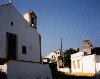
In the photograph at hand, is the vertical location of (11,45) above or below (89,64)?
above

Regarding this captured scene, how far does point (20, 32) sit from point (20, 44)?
1.24 m

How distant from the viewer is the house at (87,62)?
31.8 metres

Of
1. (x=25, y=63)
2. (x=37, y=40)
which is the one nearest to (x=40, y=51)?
(x=37, y=40)

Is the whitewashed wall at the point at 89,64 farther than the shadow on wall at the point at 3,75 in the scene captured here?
Yes

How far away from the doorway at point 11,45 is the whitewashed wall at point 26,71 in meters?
3.25

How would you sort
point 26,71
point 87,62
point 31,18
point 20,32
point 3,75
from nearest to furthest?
point 3,75 < point 26,71 < point 20,32 < point 31,18 < point 87,62

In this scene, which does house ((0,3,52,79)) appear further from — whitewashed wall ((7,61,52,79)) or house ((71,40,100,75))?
house ((71,40,100,75))

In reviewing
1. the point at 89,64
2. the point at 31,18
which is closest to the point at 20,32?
the point at 31,18

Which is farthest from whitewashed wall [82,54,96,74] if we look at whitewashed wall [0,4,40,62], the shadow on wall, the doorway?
the shadow on wall

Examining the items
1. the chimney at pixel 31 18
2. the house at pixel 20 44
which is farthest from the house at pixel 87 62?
the chimney at pixel 31 18

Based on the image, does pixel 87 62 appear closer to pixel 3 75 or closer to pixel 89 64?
pixel 89 64

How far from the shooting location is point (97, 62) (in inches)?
1249

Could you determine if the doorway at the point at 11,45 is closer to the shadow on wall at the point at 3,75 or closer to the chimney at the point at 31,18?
the chimney at the point at 31,18

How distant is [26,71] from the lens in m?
18.8
